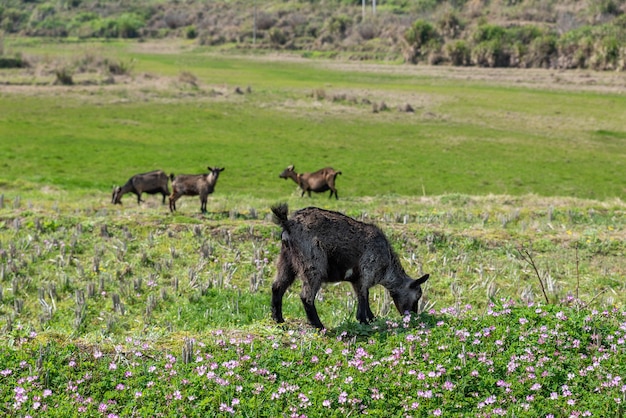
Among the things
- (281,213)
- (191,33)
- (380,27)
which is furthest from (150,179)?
(191,33)

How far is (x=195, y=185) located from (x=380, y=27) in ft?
340

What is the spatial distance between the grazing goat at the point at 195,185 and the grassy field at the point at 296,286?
772 millimetres

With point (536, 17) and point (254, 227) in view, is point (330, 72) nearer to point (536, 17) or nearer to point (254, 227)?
point (536, 17)

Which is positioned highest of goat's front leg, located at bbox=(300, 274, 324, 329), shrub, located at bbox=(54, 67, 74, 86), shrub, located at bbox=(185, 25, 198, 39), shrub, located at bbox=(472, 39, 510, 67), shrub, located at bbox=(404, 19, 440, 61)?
shrub, located at bbox=(185, 25, 198, 39)

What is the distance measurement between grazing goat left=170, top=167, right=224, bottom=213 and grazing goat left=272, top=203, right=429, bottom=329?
1088cm

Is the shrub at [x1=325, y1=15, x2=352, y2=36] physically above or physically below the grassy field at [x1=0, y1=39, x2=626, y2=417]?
above

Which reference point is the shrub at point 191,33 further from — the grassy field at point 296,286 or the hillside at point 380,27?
the grassy field at point 296,286

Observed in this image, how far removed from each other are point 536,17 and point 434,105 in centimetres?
6982

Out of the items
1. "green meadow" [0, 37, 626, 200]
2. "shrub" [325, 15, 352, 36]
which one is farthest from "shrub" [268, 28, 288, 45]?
"green meadow" [0, 37, 626, 200]

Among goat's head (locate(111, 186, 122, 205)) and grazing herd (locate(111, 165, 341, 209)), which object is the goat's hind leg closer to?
grazing herd (locate(111, 165, 341, 209))

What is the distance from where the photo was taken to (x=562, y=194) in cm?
2634

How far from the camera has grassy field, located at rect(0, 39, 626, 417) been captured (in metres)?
6.86

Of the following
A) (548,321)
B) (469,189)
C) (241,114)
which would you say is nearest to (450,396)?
(548,321)

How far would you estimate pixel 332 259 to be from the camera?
28.6 feet
